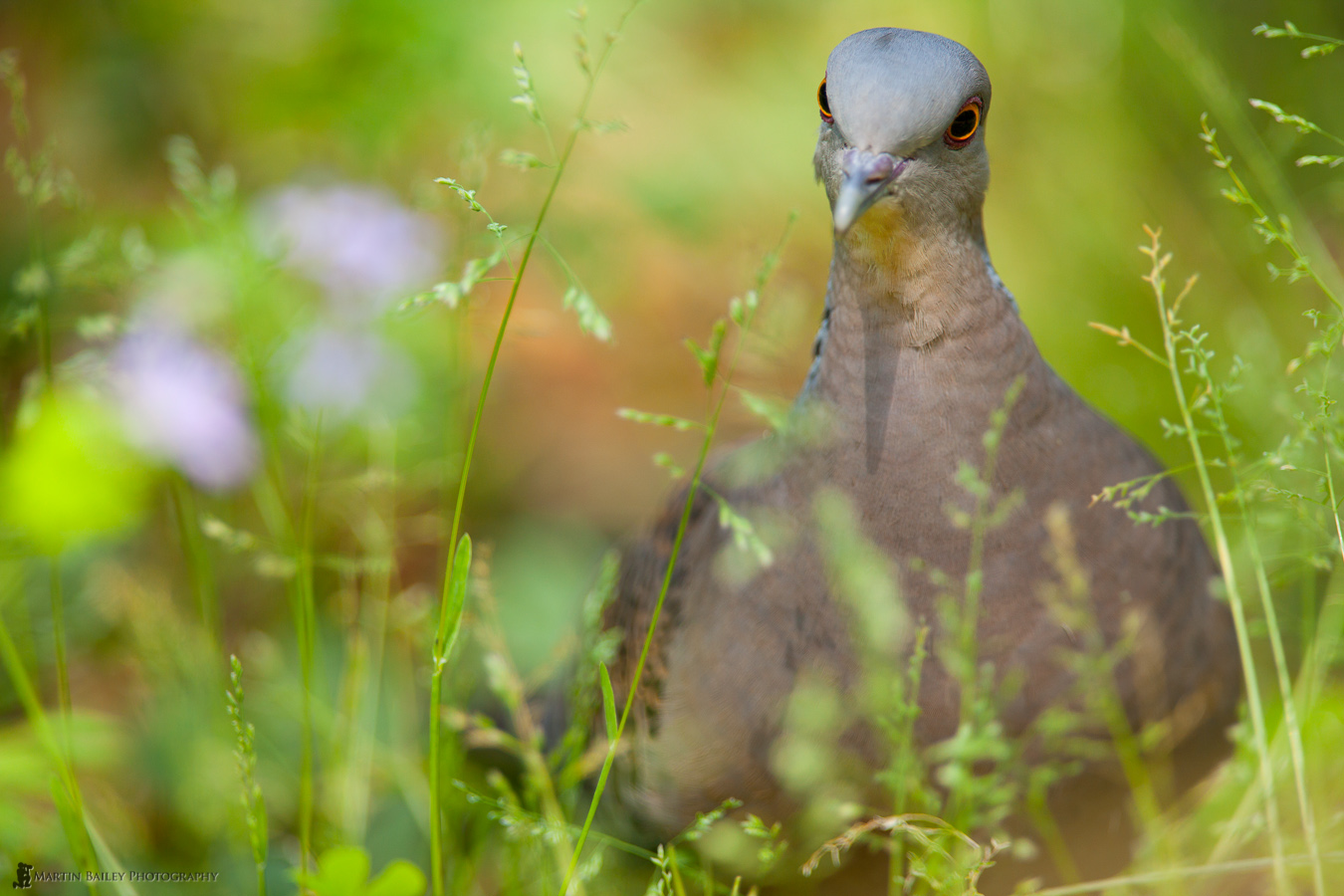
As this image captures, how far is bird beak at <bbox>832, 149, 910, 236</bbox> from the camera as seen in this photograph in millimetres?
1477

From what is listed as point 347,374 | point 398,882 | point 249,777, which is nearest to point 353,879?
point 398,882

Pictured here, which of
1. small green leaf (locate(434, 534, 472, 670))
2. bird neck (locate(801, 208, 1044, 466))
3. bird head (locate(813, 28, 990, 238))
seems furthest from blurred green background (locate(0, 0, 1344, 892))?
small green leaf (locate(434, 534, 472, 670))

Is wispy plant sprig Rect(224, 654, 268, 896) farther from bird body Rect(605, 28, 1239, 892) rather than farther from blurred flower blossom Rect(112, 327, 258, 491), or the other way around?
blurred flower blossom Rect(112, 327, 258, 491)

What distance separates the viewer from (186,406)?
2668 millimetres

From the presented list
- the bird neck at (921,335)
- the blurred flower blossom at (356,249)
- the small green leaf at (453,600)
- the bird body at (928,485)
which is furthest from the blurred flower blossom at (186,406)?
the bird neck at (921,335)

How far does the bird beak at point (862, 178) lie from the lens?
148 centimetres

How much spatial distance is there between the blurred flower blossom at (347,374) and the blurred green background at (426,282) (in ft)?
0.07

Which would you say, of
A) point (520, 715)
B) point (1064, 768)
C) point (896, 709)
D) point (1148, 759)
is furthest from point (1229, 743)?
point (520, 715)

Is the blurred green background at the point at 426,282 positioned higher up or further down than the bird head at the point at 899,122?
further down

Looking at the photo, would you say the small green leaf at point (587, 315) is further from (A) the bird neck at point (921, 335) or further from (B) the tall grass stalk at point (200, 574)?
(B) the tall grass stalk at point (200, 574)

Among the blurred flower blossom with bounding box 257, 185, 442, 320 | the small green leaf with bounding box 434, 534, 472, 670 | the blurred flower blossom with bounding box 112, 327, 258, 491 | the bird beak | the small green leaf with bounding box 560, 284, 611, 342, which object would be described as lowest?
the blurred flower blossom with bounding box 112, 327, 258, 491

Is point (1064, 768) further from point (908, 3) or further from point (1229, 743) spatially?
point (908, 3)

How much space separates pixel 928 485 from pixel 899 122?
58cm

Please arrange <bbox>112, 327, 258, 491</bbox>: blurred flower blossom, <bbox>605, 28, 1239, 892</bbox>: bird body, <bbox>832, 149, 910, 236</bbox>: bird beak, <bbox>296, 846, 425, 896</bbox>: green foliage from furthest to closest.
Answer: <bbox>112, 327, 258, 491</bbox>: blurred flower blossom, <bbox>605, 28, 1239, 892</bbox>: bird body, <bbox>832, 149, 910, 236</bbox>: bird beak, <bbox>296, 846, 425, 896</bbox>: green foliage
